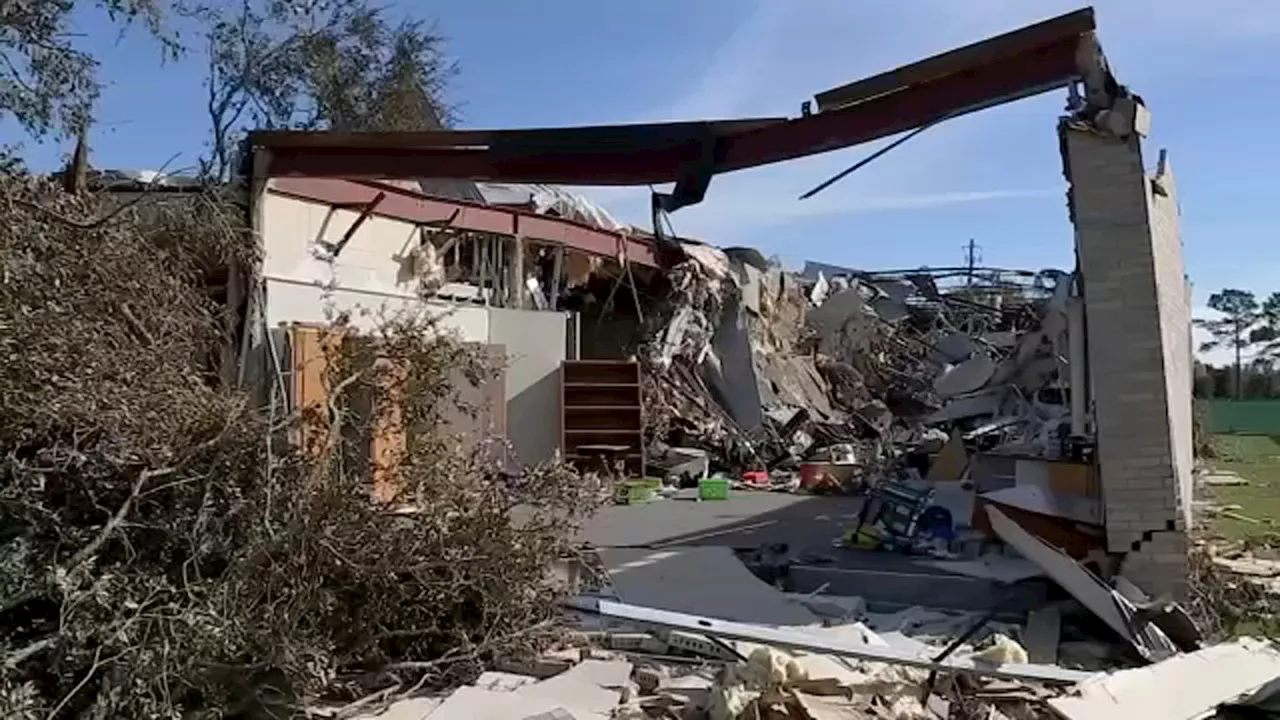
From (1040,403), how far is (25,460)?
11.8m

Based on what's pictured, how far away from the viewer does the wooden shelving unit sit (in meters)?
15.3

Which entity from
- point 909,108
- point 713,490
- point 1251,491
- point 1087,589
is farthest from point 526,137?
point 1251,491

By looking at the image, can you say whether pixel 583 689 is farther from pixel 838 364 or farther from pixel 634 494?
pixel 838 364

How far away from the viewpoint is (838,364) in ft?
74.4

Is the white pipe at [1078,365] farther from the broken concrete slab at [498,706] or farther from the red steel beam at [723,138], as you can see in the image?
the broken concrete slab at [498,706]

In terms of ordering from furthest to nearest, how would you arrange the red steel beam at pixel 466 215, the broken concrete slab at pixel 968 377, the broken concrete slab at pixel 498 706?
the broken concrete slab at pixel 968 377, the red steel beam at pixel 466 215, the broken concrete slab at pixel 498 706

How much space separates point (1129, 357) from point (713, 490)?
23.3 feet

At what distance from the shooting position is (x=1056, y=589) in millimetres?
7270

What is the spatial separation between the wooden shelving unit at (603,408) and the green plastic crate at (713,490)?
1724mm

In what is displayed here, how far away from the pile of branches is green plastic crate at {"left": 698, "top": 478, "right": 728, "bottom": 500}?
24.0 feet

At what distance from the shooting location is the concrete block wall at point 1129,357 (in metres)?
7.01

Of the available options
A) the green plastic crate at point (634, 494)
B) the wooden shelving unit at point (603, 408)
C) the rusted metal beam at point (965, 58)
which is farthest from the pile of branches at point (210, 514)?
the wooden shelving unit at point (603, 408)

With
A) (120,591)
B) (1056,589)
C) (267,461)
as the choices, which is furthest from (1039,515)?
(120,591)

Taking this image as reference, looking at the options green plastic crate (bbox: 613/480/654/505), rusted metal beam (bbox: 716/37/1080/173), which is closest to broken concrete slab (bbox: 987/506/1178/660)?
rusted metal beam (bbox: 716/37/1080/173)
